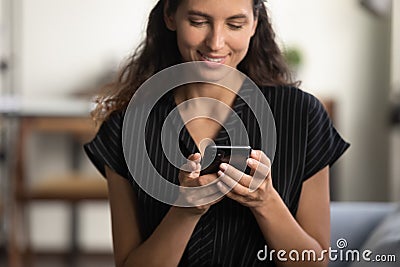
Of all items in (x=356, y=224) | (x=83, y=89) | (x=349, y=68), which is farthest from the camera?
(x=83, y=89)

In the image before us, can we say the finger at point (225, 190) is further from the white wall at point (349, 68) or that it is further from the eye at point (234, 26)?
the white wall at point (349, 68)

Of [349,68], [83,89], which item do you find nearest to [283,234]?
[349,68]

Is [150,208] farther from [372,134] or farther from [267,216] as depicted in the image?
[372,134]

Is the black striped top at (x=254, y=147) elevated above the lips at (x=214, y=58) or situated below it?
below

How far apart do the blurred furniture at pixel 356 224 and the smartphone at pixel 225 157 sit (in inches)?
5.6

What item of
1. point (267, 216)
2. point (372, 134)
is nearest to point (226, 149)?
point (267, 216)

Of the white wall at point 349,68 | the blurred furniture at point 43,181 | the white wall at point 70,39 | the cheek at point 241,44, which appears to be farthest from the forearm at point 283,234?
the white wall at point 70,39

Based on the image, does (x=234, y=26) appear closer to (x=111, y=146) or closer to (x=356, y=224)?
(x=111, y=146)

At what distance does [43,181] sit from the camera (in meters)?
1.97

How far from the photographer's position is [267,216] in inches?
22.2

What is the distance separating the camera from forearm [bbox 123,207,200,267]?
0.57 m

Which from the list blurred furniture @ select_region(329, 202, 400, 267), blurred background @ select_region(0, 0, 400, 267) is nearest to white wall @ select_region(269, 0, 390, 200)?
blurred background @ select_region(0, 0, 400, 267)

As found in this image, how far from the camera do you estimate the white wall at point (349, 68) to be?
2039 mm

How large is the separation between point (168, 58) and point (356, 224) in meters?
0.36
